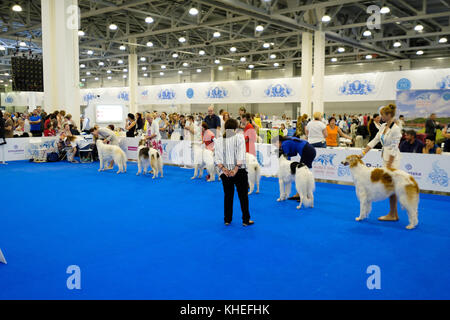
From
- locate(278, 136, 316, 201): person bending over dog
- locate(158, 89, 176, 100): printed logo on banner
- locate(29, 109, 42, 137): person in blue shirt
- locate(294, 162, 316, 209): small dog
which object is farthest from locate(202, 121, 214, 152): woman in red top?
locate(158, 89, 176, 100): printed logo on banner

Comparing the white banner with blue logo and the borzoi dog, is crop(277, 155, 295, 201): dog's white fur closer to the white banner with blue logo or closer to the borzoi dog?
the borzoi dog

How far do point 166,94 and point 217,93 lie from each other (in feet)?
13.6

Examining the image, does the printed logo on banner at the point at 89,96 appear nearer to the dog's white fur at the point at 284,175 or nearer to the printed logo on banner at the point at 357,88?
the printed logo on banner at the point at 357,88

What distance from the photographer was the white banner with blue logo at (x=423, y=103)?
10633 millimetres

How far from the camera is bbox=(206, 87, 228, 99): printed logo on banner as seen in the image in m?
24.0

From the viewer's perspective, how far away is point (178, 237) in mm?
5027

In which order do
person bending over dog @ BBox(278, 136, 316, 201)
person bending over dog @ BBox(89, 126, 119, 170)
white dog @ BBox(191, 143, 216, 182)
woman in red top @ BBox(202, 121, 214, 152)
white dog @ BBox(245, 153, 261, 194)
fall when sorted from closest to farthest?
person bending over dog @ BBox(278, 136, 316, 201), white dog @ BBox(245, 153, 261, 194), woman in red top @ BBox(202, 121, 214, 152), white dog @ BBox(191, 143, 216, 182), person bending over dog @ BBox(89, 126, 119, 170)

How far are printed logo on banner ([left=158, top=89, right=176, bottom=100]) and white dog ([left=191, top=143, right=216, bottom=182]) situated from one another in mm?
16589

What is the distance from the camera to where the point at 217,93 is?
24.2 m

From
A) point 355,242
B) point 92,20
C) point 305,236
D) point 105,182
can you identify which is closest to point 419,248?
point 355,242

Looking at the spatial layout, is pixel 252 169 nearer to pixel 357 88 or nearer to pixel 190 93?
pixel 357 88

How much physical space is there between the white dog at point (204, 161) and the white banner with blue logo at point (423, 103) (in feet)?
20.1

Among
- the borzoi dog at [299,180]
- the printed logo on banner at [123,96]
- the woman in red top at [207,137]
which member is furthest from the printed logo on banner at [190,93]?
the borzoi dog at [299,180]
